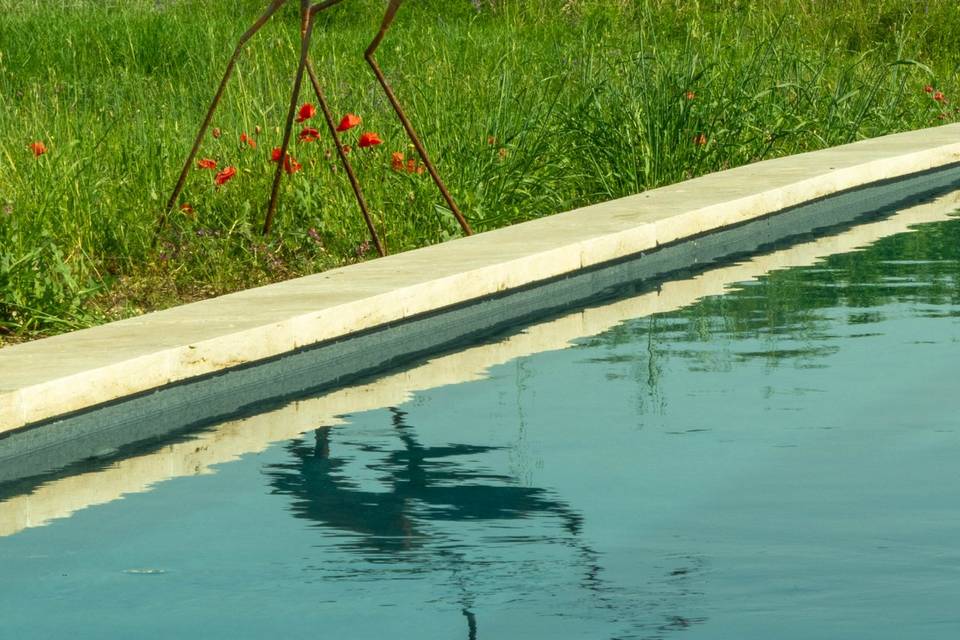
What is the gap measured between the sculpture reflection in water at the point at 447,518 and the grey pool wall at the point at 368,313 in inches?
22.2

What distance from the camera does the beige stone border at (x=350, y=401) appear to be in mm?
5156

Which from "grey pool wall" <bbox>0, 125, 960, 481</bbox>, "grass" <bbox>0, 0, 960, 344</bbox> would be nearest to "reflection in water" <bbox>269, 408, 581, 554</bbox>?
"grey pool wall" <bbox>0, 125, 960, 481</bbox>

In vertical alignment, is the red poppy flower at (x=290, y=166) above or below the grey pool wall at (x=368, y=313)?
above

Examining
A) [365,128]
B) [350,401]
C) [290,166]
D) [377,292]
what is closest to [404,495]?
[350,401]

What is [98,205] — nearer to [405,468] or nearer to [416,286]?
[416,286]

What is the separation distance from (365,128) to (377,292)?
395cm

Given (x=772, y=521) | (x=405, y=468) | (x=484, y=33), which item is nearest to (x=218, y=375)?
(x=405, y=468)

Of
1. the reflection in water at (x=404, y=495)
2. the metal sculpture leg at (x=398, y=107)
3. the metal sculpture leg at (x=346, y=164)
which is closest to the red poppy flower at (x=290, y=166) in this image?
the metal sculpture leg at (x=346, y=164)

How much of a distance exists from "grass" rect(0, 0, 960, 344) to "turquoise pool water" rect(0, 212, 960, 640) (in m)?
2.21

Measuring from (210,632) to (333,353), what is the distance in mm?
3081

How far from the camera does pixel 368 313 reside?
23.3 feet

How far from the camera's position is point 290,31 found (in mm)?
17734

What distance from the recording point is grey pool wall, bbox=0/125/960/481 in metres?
5.76

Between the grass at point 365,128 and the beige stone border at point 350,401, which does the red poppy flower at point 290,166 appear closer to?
the grass at point 365,128
